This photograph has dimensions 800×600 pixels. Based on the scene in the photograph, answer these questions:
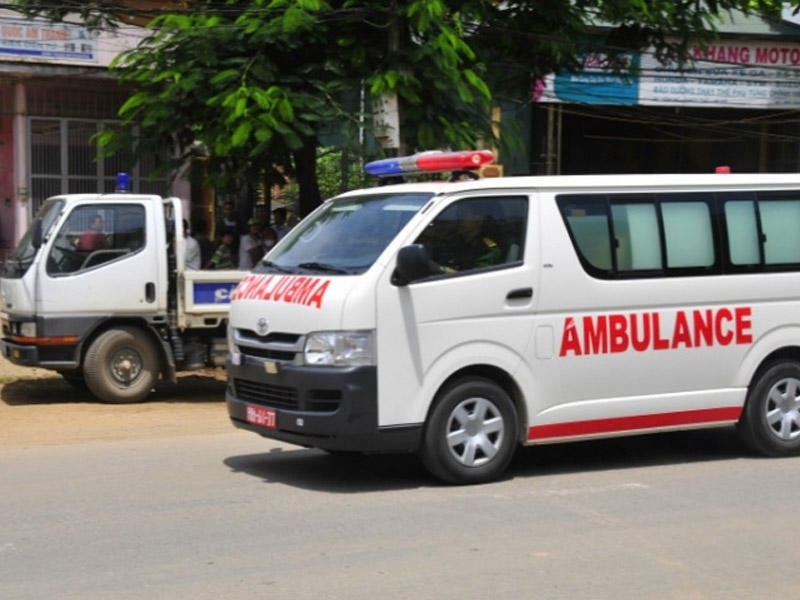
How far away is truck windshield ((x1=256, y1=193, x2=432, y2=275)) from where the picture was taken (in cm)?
796

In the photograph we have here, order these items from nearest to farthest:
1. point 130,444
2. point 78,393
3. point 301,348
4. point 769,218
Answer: point 301,348
point 769,218
point 130,444
point 78,393

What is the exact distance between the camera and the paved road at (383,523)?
19.1 ft

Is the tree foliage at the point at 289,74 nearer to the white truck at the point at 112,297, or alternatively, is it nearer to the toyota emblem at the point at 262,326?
the white truck at the point at 112,297

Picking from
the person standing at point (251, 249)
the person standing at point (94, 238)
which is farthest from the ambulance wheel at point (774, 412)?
the person standing at point (251, 249)

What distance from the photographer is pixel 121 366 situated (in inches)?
490

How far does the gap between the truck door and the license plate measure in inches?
176

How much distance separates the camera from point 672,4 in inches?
607

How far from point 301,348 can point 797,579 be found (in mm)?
3303

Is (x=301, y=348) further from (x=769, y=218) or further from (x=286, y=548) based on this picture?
(x=769, y=218)

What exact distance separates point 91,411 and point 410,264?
18.6 feet

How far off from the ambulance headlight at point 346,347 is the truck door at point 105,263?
5186 millimetres

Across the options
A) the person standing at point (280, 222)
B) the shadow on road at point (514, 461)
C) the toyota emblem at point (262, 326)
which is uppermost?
the person standing at point (280, 222)

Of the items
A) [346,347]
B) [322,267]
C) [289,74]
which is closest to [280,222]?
[289,74]

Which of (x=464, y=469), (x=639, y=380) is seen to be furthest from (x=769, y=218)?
(x=464, y=469)
